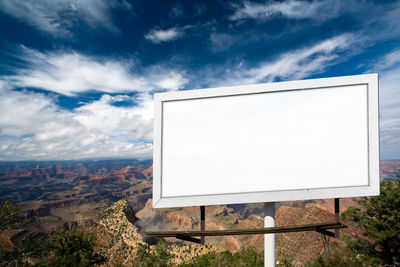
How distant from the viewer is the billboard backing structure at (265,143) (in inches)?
88.1

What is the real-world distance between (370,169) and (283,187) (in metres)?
1.06

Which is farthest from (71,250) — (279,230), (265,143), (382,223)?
(382,223)

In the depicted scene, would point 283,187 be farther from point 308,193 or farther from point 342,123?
point 342,123

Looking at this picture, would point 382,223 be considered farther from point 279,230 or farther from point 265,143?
point 265,143

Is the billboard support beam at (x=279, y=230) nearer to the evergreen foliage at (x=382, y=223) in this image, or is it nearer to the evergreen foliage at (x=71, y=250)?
the evergreen foliage at (x=71, y=250)

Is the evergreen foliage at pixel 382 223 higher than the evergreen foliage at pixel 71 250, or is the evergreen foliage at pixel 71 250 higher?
the evergreen foliage at pixel 382 223

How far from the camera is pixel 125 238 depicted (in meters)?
36.5

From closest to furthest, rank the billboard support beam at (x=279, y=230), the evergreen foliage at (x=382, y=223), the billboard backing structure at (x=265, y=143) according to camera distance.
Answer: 1. the billboard backing structure at (x=265, y=143)
2. the billboard support beam at (x=279, y=230)
3. the evergreen foliage at (x=382, y=223)

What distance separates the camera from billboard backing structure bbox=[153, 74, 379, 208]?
7.34 ft

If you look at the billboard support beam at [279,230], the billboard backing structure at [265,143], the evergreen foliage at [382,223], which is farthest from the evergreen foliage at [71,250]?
the evergreen foliage at [382,223]

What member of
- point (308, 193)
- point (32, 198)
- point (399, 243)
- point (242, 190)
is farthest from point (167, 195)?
point (32, 198)

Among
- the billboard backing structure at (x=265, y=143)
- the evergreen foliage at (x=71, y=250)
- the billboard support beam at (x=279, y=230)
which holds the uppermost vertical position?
the billboard backing structure at (x=265, y=143)

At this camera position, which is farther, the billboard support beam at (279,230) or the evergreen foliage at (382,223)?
the evergreen foliage at (382,223)

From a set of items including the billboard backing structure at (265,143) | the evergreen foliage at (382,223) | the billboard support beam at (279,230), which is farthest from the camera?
the evergreen foliage at (382,223)
